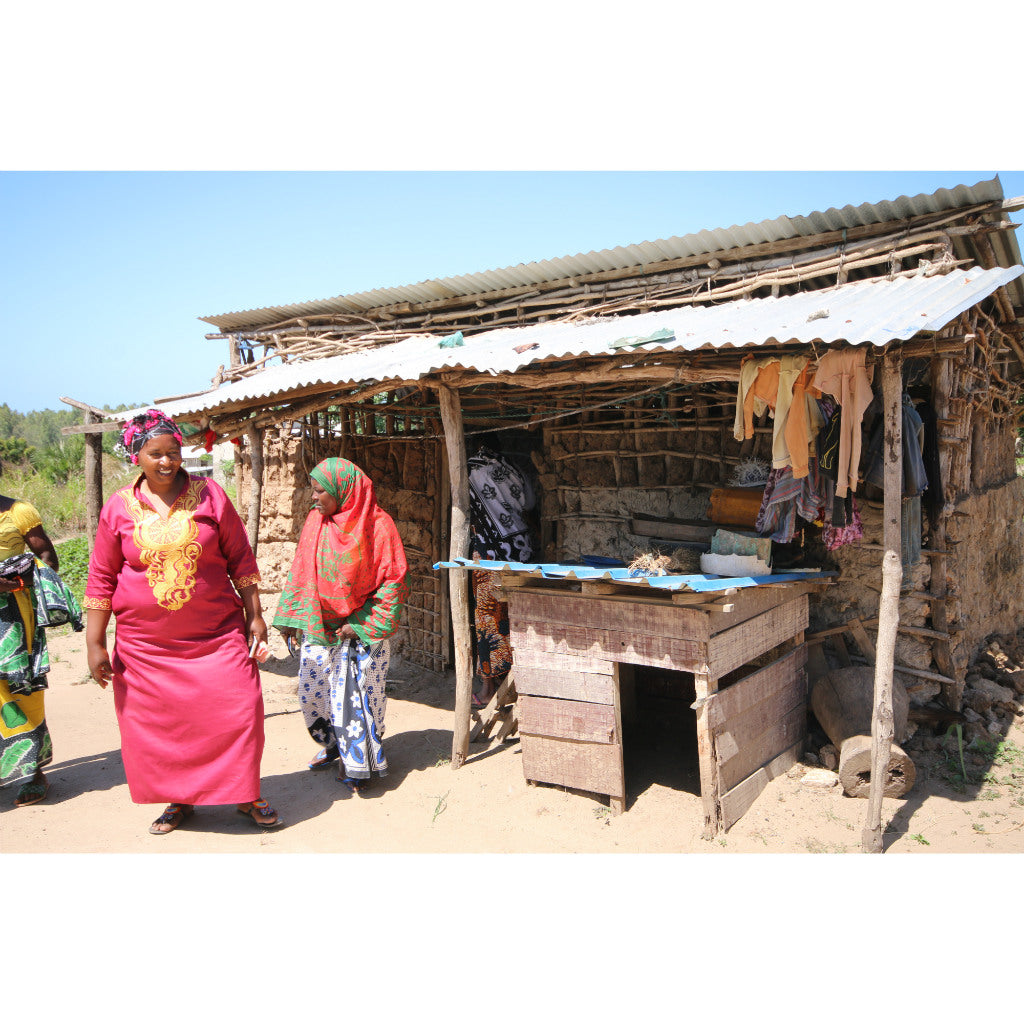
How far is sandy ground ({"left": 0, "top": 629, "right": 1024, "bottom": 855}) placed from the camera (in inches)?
151

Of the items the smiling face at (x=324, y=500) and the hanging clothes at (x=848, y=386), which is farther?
the smiling face at (x=324, y=500)

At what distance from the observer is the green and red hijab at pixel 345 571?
14.7 ft

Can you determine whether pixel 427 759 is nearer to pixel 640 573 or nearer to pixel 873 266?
pixel 640 573

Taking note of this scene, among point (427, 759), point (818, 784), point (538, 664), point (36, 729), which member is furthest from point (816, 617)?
point (36, 729)

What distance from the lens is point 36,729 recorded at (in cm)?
433

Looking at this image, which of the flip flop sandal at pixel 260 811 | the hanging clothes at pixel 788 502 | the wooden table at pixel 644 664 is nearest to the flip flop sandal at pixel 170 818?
the flip flop sandal at pixel 260 811

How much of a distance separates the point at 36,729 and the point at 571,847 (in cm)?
318

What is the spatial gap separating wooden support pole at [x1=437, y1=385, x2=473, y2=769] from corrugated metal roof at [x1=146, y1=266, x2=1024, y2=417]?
1.28 feet

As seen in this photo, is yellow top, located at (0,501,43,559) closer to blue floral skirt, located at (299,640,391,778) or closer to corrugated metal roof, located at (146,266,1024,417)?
blue floral skirt, located at (299,640,391,778)

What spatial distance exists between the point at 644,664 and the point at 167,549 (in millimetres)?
2526

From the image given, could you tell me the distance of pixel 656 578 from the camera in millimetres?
3791

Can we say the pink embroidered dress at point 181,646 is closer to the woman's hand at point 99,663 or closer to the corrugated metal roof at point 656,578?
the woman's hand at point 99,663

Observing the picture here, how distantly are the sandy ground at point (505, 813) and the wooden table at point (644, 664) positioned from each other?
19 cm

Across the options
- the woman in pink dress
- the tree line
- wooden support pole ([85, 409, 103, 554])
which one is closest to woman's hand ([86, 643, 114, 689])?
the woman in pink dress
